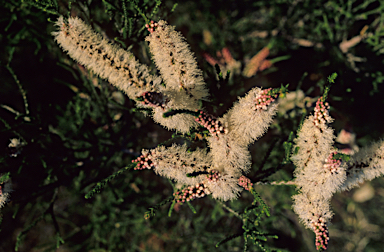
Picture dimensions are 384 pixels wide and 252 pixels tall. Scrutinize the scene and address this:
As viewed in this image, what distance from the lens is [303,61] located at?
Answer: 9.16ft

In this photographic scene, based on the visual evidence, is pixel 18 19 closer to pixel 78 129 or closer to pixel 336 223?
pixel 78 129

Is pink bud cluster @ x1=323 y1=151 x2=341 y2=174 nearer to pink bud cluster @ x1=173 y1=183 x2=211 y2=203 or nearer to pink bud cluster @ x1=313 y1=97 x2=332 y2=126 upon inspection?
pink bud cluster @ x1=313 y1=97 x2=332 y2=126

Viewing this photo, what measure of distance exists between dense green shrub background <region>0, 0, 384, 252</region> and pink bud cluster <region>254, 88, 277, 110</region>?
0.47 meters

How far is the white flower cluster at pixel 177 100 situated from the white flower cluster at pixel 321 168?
24cm

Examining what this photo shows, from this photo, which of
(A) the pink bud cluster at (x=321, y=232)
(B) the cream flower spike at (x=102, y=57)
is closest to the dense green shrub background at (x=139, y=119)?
(B) the cream flower spike at (x=102, y=57)

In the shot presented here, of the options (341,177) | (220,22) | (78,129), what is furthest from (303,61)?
(78,129)

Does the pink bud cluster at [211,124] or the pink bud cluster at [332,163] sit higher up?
the pink bud cluster at [211,124]

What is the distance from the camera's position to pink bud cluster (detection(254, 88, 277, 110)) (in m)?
0.98

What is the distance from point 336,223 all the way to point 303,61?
2.56m

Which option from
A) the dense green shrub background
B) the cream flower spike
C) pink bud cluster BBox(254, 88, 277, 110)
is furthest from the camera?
the dense green shrub background

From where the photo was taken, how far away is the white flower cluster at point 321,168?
3.60 feet

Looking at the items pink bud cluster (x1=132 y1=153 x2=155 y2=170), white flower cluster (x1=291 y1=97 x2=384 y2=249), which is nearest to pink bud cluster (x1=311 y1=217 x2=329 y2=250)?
white flower cluster (x1=291 y1=97 x2=384 y2=249)

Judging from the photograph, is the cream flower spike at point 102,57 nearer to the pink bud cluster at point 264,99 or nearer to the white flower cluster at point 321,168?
the pink bud cluster at point 264,99

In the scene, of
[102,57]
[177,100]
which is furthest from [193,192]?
[102,57]
